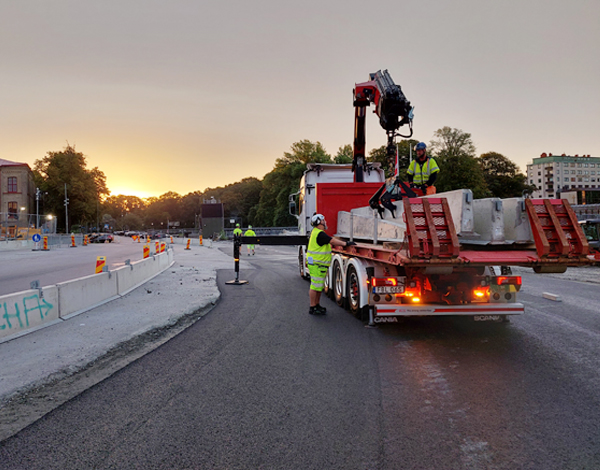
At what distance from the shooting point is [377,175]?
12.4 metres

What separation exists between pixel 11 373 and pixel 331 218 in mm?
7221

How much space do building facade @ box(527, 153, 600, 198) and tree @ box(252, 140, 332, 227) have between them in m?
100

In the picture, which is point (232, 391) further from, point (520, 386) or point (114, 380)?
point (520, 386)

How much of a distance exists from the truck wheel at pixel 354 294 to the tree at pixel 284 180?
64818mm

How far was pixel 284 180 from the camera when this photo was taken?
78375mm

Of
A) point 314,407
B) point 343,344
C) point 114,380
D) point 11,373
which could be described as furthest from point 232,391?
point 11,373

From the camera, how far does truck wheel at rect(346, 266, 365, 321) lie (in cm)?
744

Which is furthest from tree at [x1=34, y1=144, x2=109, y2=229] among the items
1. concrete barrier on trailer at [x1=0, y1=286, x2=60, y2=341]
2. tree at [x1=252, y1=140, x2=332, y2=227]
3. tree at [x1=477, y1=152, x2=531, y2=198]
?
concrete barrier on trailer at [x1=0, y1=286, x2=60, y2=341]

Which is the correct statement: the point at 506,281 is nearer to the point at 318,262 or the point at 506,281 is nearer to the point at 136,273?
the point at 318,262

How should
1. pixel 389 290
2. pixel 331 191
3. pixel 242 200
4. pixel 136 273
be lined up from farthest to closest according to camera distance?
pixel 242 200 → pixel 136 273 → pixel 331 191 → pixel 389 290

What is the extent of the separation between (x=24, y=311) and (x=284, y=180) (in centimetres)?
7268

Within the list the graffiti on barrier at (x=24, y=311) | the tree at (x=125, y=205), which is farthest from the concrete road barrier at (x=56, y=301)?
the tree at (x=125, y=205)

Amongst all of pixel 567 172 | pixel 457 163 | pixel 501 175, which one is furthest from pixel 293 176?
pixel 567 172

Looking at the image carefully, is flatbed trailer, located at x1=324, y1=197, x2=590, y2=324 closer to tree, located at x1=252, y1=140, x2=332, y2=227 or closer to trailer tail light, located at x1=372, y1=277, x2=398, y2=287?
trailer tail light, located at x1=372, y1=277, x2=398, y2=287
